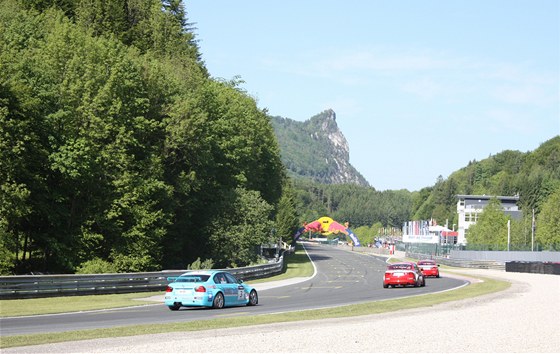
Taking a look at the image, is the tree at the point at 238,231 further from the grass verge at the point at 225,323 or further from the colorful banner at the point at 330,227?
the colorful banner at the point at 330,227

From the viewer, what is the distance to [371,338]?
1714 centimetres

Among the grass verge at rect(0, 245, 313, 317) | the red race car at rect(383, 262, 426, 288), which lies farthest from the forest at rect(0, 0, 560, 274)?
the red race car at rect(383, 262, 426, 288)

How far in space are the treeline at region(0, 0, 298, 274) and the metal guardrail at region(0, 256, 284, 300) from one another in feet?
25.5

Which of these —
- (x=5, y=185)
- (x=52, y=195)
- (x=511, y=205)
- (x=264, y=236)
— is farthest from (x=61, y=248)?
(x=511, y=205)

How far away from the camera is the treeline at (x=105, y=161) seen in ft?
153

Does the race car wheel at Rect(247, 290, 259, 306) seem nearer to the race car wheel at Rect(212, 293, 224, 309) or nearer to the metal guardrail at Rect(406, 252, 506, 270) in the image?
the race car wheel at Rect(212, 293, 224, 309)

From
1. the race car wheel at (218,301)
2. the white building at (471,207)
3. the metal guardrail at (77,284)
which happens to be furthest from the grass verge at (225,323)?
the white building at (471,207)

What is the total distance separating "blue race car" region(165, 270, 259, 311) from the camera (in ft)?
89.1

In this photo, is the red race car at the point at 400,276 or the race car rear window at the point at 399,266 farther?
the race car rear window at the point at 399,266

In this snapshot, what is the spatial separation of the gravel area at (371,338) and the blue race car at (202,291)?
254 inches

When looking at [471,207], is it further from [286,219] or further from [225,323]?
[225,323]

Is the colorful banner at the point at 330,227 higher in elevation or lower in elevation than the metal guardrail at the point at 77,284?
higher

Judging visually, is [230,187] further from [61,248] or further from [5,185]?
[5,185]

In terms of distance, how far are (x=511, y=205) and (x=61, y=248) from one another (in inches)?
6055
